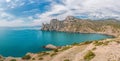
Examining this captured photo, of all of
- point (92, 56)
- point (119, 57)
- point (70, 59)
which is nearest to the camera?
point (119, 57)

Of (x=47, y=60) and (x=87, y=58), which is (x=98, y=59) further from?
(x=47, y=60)

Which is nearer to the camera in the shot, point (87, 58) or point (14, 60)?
point (87, 58)

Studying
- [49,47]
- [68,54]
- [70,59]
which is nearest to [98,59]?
[70,59]

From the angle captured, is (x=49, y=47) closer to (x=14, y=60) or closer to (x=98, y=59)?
(x=14, y=60)

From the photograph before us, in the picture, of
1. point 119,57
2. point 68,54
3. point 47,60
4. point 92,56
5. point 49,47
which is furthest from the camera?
point 49,47

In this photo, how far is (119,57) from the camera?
2372 centimetres

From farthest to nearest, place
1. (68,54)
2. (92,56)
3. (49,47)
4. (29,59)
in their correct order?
(49,47), (29,59), (68,54), (92,56)

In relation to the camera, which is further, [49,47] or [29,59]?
[49,47]

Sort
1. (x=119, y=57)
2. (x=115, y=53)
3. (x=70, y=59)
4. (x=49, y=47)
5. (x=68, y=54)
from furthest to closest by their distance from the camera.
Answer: (x=49, y=47) < (x=68, y=54) < (x=70, y=59) < (x=115, y=53) < (x=119, y=57)

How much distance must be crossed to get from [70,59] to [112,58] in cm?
1561

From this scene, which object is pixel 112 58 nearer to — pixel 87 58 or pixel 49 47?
pixel 87 58

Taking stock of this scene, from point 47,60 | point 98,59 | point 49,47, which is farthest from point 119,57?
point 49,47

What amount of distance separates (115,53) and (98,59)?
2349mm

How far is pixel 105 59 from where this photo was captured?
24516 mm
